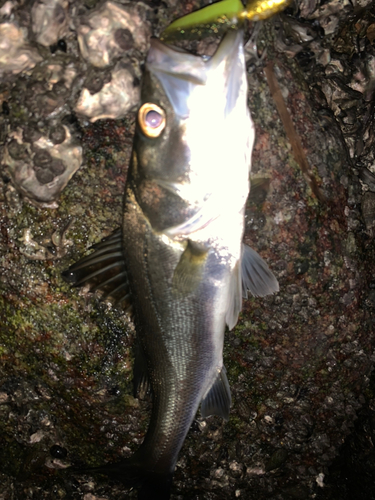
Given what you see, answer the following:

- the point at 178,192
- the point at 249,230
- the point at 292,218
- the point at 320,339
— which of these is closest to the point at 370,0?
the point at 292,218

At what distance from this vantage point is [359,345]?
2.86m

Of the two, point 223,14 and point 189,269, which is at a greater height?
point 223,14

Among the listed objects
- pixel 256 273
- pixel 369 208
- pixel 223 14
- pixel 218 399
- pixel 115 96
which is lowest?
pixel 218 399

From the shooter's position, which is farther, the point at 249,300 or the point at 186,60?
the point at 249,300

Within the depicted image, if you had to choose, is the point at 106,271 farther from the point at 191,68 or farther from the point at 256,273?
the point at 191,68

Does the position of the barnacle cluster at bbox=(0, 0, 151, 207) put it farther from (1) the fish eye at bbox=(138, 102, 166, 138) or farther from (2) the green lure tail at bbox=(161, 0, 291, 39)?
(1) the fish eye at bbox=(138, 102, 166, 138)

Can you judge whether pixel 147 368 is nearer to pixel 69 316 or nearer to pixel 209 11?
pixel 69 316

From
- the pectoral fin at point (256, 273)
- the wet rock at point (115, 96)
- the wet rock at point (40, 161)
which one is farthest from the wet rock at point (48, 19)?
the pectoral fin at point (256, 273)

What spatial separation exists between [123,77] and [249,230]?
3.77 feet

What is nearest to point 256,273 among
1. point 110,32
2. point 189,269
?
point 189,269

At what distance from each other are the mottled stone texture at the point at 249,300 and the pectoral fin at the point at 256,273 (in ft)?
1.41

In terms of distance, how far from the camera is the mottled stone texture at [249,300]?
240 cm

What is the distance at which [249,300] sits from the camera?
8.87 feet

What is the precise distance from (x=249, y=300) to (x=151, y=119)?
1385 millimetres
